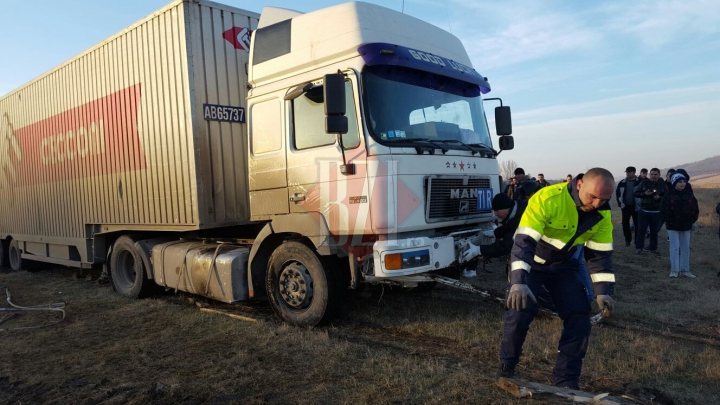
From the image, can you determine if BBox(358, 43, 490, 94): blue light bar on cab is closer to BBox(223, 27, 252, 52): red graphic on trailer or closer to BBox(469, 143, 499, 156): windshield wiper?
BBox(469, 143, 499, 156): windshield wiper

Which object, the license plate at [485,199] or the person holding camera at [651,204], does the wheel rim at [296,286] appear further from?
the person holding camera at [651,204]

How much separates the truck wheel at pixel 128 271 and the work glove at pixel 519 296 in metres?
5.90

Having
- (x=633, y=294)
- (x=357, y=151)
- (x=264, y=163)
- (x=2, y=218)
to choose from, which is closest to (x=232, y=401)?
(x=357, y=151)

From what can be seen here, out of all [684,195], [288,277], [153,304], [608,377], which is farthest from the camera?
[684,195]

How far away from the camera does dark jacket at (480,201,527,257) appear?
536 cm

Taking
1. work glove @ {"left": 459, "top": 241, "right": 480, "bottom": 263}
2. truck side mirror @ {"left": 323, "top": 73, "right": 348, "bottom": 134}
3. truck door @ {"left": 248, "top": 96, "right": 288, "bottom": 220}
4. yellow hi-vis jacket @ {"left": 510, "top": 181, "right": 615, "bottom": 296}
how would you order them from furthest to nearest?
truck door @ {"left": 248, "top": 96, "right": 288, "bottom": 220} < work glove @ {"left": 459, "top": 241, "right": 480, "bottom": 263} < truck side mirror @ {"left": 323, "top": 73, "right": 348, "bottom": 134} < yellow hi-vis jacket @ {"left": 510, "top": 181, "right": 615, "bottom": 296}

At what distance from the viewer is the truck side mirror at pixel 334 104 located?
4430 millimetres

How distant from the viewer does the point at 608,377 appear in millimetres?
3848

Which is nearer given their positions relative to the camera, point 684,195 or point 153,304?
point 153,304

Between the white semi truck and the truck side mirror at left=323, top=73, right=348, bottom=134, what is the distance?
0.04 feet

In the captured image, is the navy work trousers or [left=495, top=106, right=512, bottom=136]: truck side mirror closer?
the navy work trousers

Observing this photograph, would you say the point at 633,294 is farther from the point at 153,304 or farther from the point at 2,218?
the point at 2,218

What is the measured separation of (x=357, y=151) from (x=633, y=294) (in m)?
4.55

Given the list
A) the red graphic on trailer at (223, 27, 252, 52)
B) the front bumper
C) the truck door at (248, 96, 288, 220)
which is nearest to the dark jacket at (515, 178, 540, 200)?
the front bumper
